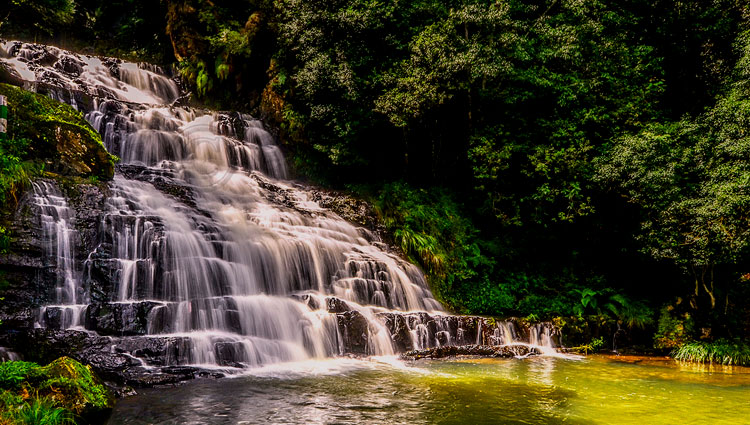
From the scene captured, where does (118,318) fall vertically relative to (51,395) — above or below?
above

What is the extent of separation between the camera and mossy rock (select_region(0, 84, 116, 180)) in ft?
36.0

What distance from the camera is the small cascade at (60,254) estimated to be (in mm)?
8203

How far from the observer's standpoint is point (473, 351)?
1117 centimetres

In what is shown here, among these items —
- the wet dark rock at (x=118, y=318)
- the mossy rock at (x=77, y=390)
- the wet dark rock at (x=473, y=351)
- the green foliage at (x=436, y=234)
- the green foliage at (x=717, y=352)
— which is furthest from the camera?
the green foliage at (x=436, y=234)

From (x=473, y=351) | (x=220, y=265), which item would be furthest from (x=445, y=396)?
(x=220, y=265)

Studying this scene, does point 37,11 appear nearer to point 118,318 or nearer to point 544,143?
point 118,318

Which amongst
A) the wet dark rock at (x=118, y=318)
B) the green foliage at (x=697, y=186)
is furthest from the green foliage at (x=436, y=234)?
the wet dark rock at (x=118, y=318)

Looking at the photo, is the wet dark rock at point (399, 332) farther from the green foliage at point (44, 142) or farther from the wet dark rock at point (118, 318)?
the green foliage at point (44, 142)

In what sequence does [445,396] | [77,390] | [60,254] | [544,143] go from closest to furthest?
1. [77,390]
2. [445,396]
3. [60,254]
4. [544,143]

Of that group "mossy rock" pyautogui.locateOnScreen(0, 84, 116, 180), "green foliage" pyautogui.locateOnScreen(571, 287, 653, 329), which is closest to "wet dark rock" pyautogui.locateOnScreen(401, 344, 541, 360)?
"green foliage" pyautogui.locateOnScreen(571, 287, 653, 329)

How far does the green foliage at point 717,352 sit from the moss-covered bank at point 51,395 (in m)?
12.7

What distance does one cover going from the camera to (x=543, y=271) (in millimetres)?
15703

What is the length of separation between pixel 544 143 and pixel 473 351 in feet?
27.2

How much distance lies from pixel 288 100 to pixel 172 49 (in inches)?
423
